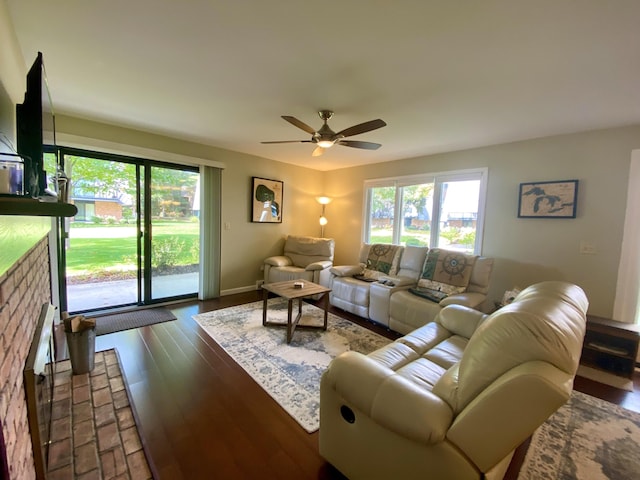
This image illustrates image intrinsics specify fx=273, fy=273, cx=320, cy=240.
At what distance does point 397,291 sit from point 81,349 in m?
3.04

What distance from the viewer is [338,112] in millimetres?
2613

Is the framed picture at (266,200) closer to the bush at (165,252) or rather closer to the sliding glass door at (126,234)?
the sliding glass door at (126,234)

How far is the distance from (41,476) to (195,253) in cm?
319

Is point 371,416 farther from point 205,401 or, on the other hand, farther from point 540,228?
point 540,228

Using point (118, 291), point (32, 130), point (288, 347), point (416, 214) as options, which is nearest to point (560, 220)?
point (416, 214)

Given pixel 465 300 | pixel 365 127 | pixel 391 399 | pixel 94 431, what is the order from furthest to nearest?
pixel 465 300 → pixel 365 127 → pixel 94 431 → pixel 391 399

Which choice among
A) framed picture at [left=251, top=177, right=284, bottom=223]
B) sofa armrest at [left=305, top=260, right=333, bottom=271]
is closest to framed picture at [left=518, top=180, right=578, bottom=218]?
sofa armrest at [left=305, top=260, right=333, bottom=271]

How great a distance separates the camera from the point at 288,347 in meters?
2.74

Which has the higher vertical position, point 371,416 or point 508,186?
point 508,186

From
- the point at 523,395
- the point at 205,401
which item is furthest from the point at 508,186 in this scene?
the point at 205,401

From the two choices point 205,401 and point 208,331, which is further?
point 208,331

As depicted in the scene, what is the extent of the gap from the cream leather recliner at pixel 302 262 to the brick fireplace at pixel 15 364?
3112 mm

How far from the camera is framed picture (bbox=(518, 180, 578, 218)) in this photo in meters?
2.93

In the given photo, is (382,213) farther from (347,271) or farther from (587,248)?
(587,248)
